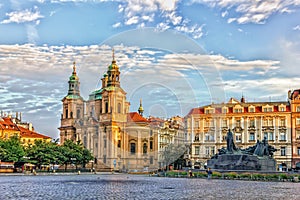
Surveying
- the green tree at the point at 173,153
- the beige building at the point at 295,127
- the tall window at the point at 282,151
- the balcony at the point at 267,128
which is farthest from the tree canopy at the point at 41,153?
the beige building at the point at 295,127

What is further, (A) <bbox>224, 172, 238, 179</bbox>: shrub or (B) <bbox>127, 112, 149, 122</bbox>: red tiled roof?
(B) <bbox>127, 112, 149, 122</bbox>: red tiled roof

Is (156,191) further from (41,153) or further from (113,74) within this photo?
(113,74)

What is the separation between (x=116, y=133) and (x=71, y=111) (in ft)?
55.3

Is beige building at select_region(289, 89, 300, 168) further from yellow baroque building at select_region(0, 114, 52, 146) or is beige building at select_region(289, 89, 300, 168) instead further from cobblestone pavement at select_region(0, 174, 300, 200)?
yellow baroque building at select_region(0, 114, 52, 146)

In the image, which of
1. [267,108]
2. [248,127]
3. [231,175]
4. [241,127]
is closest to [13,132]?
[241,127]

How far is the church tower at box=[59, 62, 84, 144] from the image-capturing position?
112875mm

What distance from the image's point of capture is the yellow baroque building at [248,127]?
82062 mm

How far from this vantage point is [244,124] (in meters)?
85.4

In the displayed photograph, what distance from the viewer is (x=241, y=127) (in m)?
85.4

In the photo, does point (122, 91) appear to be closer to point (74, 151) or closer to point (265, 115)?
point (74, 151)

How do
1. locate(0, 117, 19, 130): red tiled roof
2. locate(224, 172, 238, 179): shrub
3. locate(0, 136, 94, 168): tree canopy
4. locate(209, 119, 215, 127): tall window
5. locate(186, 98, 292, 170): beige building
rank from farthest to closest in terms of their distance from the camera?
locate(0, 117, 19, 130): red tiled roof, locate(209, 119, 215, 127): tall window, locate(186, 98, 292, 170): beige building, locate(0, 136, 94, 168): tree canopy, locate(224, 172, 238, 179): shrub

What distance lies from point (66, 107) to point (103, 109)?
14520 millimetres

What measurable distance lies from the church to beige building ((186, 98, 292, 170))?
11953 millimetres

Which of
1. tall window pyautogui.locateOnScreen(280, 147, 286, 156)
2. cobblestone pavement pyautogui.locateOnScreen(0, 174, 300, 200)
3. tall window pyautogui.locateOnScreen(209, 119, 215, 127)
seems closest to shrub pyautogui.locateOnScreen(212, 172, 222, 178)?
cobblestone pavement pyautogui.locateOnScreen(0, 174, 300, 200)
